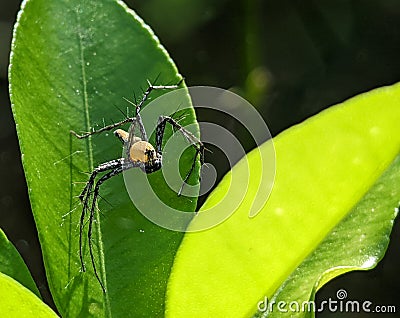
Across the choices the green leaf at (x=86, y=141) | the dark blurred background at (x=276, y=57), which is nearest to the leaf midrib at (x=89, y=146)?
the green leaf at (x=86, y=141)

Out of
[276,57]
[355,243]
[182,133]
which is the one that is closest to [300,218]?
[355,243]

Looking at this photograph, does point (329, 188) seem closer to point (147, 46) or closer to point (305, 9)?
point (147, 46)

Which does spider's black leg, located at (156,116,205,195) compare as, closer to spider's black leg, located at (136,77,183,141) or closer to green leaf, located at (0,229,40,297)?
spider's black leg, located at (136,77,183,141)

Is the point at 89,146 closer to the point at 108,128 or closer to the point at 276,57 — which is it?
the point at 108,128

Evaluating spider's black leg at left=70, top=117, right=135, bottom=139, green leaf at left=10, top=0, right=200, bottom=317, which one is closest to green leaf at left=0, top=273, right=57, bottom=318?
green leaf at left=10, top=0, right=200, bottom=317

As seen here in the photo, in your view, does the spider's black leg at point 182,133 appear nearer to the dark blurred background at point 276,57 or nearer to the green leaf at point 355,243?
the green leaf at point 355,243
